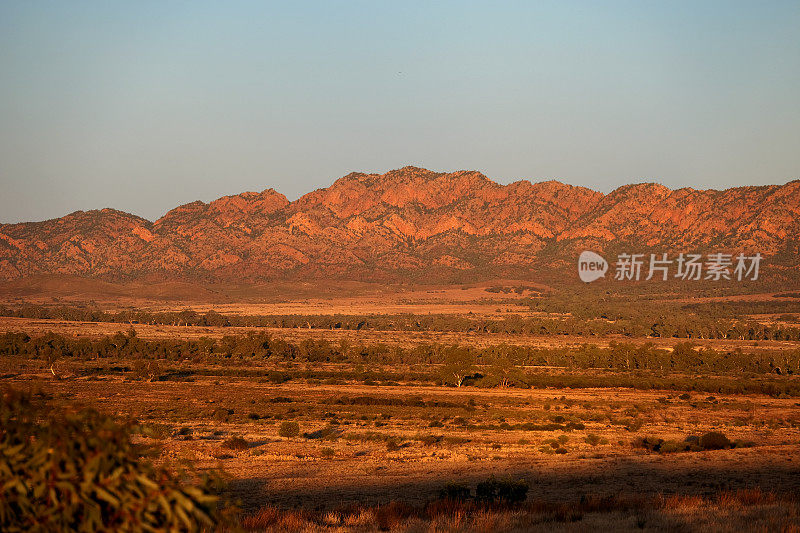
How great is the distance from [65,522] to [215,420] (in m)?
35.2

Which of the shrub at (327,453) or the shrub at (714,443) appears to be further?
the shrub at (714,443)

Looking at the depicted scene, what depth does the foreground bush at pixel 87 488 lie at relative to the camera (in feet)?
14.8

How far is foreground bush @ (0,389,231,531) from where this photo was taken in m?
4.50

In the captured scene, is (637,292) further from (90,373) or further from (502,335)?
(90,373)

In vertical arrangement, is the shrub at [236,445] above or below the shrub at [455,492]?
below

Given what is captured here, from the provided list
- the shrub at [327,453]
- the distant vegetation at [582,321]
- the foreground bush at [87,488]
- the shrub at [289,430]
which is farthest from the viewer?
the distant vegetation at [582,321]

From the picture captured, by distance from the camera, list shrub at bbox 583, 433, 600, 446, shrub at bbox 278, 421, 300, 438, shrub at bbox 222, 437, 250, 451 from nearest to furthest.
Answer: shrub at bbox 222, 437, 250, 451 < shrub at bbox 583, 433, 600, 446 < shrub at bbox 278, 421, 300, 438

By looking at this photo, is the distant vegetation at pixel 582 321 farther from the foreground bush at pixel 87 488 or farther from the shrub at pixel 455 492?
the foreground bush at pixel 87 488

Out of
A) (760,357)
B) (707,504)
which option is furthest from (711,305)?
(707,504)

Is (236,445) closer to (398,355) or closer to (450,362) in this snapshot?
(450,362)

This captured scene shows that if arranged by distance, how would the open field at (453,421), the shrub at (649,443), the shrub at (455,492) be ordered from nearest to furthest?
1. the open field at (453,421)
2. the shrub at (455,492)
3. the shrub at (649,443)

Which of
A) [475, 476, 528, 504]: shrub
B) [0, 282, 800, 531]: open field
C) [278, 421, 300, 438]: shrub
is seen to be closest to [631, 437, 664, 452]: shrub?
[0, 282, 800, 531]: open field

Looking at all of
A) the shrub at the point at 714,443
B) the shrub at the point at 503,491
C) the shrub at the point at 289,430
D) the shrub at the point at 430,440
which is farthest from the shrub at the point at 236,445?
the shrub at the point at 714,443

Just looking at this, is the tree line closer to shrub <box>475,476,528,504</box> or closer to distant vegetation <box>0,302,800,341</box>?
distant vegetation <box>0,302,800,341</box>
